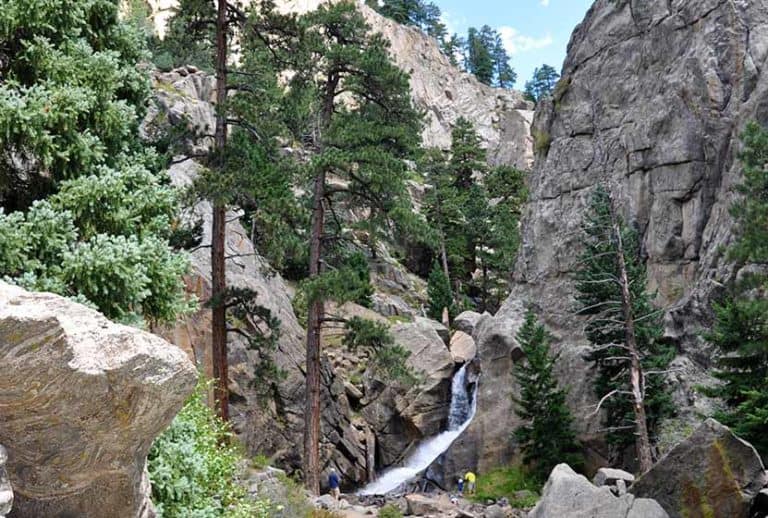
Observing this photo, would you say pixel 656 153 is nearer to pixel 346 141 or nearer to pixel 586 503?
pixel 346 141

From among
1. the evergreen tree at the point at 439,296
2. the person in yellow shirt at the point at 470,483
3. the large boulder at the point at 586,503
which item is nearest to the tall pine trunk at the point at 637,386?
the large boulder at the point at 586,503

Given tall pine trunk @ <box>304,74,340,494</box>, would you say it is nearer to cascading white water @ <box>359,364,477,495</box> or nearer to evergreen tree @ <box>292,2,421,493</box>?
evergreen tree @ <box>292,2,421,493</box>

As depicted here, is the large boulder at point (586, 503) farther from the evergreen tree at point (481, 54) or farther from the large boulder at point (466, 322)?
the evergreen tree at point (481, 54)

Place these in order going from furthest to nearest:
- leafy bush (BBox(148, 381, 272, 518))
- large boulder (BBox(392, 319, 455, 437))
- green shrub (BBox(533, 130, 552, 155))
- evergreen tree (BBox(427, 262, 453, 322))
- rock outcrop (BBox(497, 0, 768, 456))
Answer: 1. evergreen tree (BBox(427, 262, 453, 322))
2. green shrub (BBox(533, 130, 552, 155))
3. large boulder (BBox(392, 319, 455, 437))
4. rock outcrop (BBox(497, 0, 768, 456))
5. leafy bush (BBox(148, 381, 272, 518))

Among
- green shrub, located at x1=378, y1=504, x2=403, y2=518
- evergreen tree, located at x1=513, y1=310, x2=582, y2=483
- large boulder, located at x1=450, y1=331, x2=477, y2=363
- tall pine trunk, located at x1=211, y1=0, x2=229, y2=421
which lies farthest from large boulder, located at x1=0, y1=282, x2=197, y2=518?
large boulder, located at x1=450, y1=331, x2=477, y2=363

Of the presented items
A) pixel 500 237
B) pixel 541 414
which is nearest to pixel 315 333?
pixel 541 414

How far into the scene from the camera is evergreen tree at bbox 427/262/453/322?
133ft

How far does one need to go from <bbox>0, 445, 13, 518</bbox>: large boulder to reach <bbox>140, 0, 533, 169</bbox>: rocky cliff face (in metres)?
67.4

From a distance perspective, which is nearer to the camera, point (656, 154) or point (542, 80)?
point (656, 154)

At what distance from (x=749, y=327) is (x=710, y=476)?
238 inches

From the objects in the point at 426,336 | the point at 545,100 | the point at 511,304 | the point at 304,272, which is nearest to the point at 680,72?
the point at 545,100

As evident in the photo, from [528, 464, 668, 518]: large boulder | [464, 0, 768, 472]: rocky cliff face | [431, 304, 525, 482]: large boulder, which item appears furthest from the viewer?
[431, 304, 525, 482]: large boulder

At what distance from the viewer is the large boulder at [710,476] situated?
12875mm

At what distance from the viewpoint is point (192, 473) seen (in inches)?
284
